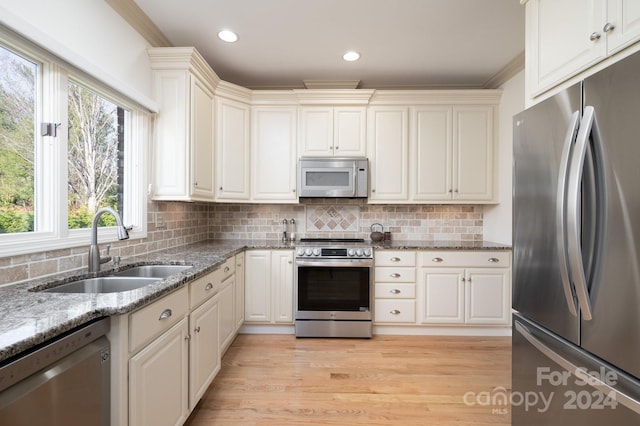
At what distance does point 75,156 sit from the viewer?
1834mm

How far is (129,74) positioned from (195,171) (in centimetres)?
83

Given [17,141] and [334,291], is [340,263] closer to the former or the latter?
[334,291]

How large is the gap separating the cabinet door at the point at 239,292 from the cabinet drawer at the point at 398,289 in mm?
1340

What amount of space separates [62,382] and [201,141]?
→ 2171 mm

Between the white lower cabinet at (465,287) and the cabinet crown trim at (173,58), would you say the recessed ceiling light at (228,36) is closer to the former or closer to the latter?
the cabinet crown trim at (173,58)

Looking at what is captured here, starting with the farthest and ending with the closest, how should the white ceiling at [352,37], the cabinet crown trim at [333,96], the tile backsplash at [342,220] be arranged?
the tile backsplash at [342,220], the cabinet crown trim at [333,96], the white ceiling at [352,37]

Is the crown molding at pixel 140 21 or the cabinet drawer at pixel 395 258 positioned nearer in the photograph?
the crown molding at pixel 140 21

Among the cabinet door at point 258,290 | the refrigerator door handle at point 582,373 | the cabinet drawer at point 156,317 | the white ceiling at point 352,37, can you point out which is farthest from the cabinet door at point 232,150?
the refrigerator door handle at point 582,373

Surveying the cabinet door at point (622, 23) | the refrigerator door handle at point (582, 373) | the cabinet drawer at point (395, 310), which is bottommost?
the cabinet drawer at point (395, 310)

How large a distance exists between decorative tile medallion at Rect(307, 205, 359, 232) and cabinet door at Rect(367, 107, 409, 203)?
0.40 m

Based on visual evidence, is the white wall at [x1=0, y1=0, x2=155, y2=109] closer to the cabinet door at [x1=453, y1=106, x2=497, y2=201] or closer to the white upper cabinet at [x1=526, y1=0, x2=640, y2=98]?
the white upper cabinet at [x1=526, y1=0, x2=640, y2=98]

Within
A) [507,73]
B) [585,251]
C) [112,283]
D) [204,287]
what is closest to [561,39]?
[585,251]

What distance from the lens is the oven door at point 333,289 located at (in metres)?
2.93

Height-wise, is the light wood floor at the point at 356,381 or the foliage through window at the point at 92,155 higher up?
the foliage through window at the point at 92,155
